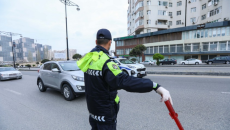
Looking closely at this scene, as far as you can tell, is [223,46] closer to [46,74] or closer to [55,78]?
[55,78]

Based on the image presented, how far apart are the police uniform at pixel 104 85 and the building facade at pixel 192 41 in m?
35.6

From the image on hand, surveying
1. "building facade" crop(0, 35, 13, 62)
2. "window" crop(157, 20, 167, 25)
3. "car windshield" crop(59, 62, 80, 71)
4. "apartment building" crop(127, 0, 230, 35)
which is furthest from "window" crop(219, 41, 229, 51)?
"building facade" crop(0, 35, 13, 62)

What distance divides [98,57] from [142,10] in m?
44.8

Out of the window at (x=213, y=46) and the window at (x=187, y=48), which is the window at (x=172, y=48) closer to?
the window at (x=187, y=48)

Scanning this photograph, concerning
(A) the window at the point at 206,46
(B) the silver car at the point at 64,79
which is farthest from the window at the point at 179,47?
(B) the silver car at the point at 64,79

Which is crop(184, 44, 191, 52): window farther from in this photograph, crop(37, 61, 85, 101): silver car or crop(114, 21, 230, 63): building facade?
crop(37, 61, 85, 101): silver car

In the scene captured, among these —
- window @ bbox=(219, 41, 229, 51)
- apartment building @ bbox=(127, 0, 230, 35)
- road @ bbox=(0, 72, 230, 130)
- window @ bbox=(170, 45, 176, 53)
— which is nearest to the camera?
road @ bbox=(0, 72, 230, 130)

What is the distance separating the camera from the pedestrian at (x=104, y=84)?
1266mm

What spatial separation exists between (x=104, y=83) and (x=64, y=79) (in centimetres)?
418

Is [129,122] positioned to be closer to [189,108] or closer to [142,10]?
[189,108]

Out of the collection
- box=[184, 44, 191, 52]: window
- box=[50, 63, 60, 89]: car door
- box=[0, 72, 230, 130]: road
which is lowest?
box=[0, 72, 230, 130]: road

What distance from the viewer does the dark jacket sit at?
4.13 ft

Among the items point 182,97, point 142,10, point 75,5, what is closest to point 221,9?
point 142,10

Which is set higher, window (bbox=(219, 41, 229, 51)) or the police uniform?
window (bbox=(219, 41, 229, 51))
